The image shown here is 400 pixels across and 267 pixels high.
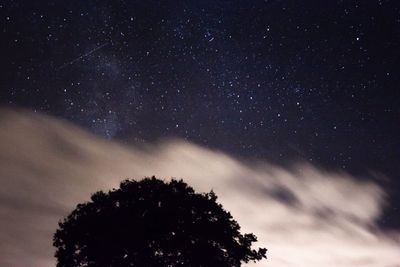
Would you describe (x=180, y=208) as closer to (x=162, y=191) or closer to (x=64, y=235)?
(x=162, y=191)

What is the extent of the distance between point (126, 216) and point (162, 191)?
326 cm

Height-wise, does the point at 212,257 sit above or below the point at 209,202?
below

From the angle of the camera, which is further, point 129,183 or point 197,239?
point 129,183

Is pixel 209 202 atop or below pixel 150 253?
atop

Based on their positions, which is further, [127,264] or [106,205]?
[106,205]

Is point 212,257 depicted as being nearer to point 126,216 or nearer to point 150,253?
point 150,253

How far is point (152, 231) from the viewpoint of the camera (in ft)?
111

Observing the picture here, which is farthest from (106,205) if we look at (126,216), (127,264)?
(127,264)

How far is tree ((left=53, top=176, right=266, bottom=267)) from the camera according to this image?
3347 centimetres

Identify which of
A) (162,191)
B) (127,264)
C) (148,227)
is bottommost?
(127,264)

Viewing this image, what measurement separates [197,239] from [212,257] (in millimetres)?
1622

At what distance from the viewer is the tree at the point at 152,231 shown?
33469 mm

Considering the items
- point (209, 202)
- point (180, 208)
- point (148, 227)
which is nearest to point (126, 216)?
point (148, 227)

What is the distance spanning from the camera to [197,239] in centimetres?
3419
